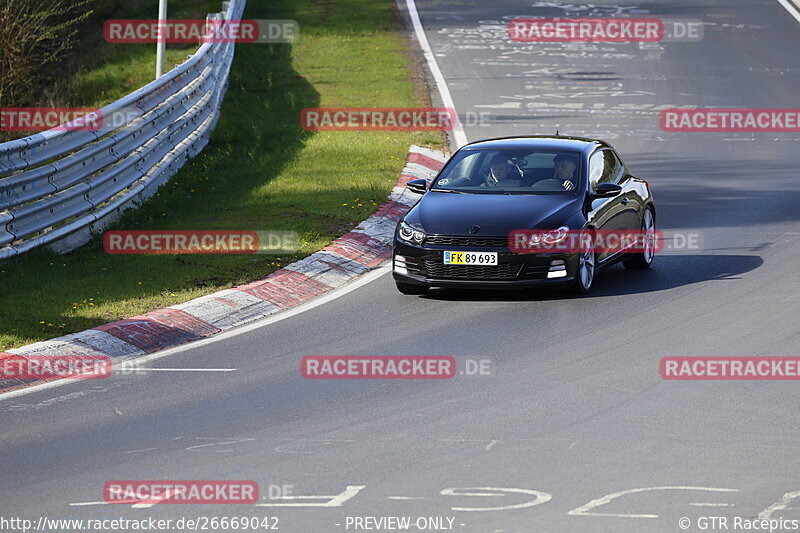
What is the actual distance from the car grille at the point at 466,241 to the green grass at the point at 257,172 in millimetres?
1969

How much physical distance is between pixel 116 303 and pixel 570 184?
4.73 m

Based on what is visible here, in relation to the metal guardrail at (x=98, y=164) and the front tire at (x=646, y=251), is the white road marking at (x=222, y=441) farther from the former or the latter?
the front tire at (x=646, y=251)

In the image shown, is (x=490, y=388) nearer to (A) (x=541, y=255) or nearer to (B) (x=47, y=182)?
(A) (x=541, y=255)

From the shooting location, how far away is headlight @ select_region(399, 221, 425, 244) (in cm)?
1291

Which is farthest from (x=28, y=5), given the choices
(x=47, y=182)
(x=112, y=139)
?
(x=47, y=182)

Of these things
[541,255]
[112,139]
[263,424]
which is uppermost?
[112,139]

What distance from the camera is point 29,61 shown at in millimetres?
29062

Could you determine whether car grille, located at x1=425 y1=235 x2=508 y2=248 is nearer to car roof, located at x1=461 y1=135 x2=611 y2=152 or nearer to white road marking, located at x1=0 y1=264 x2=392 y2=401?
white road marking, located at x1=0 y1=264 x2=392 y2=401

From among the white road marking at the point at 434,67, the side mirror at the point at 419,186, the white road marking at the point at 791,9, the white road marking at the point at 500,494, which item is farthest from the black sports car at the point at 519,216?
the white road marking at the point at 791,9

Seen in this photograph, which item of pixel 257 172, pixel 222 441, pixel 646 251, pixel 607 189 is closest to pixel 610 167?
pixel 646 251

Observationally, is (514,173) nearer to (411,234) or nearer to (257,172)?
(411,234)

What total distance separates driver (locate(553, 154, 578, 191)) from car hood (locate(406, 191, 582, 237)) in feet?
0.83

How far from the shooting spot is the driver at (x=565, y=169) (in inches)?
537

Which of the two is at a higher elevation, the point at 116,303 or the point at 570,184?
the point at 570,184
